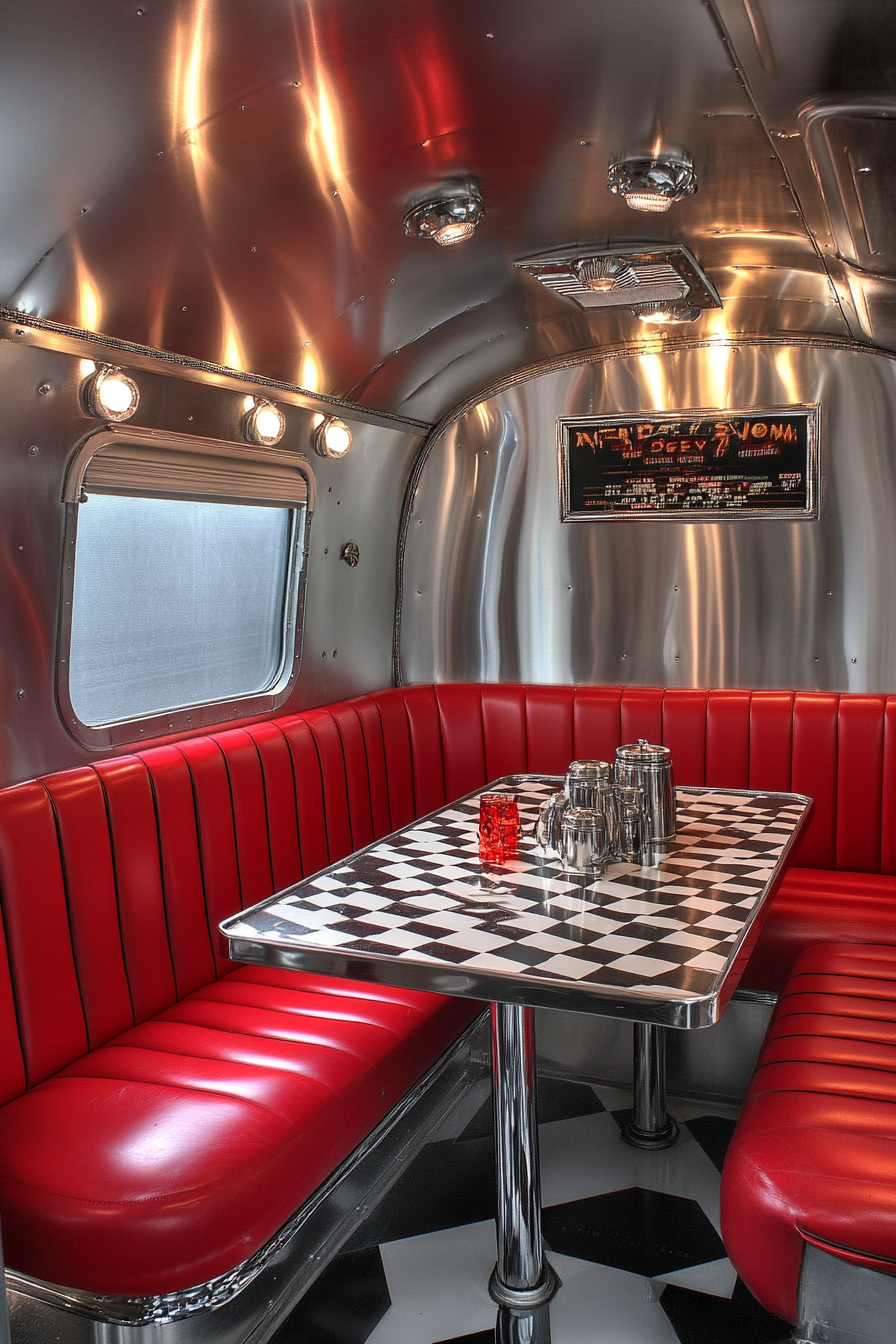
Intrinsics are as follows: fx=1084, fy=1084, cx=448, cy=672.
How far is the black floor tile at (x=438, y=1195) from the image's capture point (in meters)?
2.95

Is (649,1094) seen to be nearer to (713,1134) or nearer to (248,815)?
(713,1134)

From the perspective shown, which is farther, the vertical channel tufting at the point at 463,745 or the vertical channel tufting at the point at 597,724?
the vertical channel tufting at the point at 463,745

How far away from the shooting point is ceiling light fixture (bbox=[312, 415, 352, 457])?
160 inches

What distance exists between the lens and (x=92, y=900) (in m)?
2.72

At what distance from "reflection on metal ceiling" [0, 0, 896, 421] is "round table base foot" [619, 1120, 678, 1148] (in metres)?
2.62

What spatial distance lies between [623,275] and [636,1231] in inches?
110

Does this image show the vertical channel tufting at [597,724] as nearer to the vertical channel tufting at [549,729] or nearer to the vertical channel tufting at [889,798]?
the vertical channel tufting at [549,729]

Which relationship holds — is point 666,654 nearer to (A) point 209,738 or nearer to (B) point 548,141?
(A) point 209,738

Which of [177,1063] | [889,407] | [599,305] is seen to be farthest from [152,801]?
[889,407]

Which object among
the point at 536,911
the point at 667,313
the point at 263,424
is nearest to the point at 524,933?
the point at 536,911

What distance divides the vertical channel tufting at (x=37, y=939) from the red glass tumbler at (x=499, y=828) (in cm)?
105

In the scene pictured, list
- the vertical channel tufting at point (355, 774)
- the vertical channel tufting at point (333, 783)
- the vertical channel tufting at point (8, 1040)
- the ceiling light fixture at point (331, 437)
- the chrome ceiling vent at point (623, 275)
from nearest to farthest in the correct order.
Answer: the vertical channel tufting at point (8, 1040), the chrome ceiling vent at point (623, 275), the vertical channel tufting at point (333, 783), the vertical channel tufting at point (355, 774), the ceiling light fixture at point (331, 437)

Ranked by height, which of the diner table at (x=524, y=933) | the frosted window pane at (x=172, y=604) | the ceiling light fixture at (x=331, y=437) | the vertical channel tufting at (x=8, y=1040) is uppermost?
the ceiling light fixture at (x=331, y=437)

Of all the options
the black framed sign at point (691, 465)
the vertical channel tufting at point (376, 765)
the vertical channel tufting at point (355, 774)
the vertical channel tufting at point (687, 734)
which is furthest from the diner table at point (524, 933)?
the black framed sign at point (691, 465)
